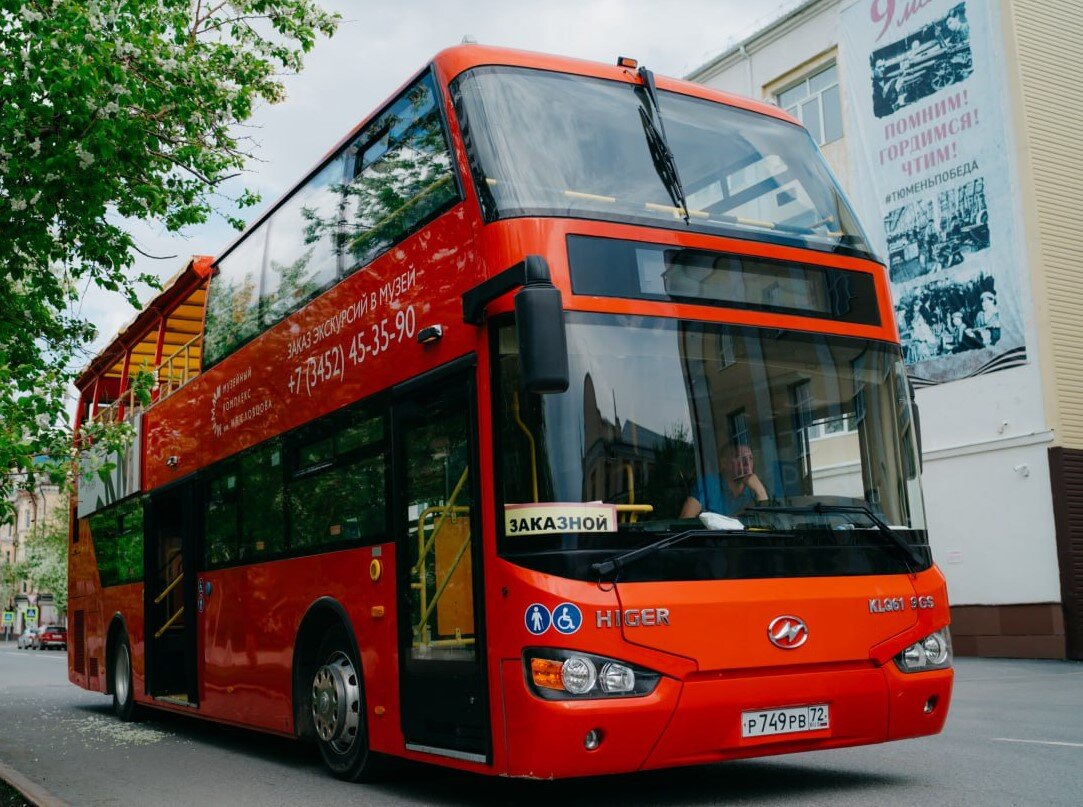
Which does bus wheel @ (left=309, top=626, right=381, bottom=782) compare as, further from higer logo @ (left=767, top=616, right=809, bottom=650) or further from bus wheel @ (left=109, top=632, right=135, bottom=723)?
bus wheel @ (left=109, top=632, right=135, bottom=723)

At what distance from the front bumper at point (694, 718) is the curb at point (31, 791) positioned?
3.20 m

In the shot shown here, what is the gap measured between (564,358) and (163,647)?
939cm

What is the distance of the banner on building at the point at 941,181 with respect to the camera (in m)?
21.7

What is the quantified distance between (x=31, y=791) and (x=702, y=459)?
4.98 metres

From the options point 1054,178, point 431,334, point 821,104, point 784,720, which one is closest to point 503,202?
point 431,334

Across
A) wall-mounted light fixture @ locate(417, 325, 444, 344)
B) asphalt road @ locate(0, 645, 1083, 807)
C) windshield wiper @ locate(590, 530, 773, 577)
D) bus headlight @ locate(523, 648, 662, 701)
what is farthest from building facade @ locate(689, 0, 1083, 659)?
bus headlight @ locate(523, 648, 662, 701)

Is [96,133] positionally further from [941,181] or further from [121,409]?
[941,181]

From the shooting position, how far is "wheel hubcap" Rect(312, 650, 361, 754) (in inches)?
327

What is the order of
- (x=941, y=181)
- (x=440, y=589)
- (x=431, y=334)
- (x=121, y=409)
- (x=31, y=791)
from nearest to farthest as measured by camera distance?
(x=440, y=589)
(x=431, y=334)
(x=31, y=791)
(x=121, y=409)
(x=941, y=181)

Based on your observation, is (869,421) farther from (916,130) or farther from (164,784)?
(916,130)

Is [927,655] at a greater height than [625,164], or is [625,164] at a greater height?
[625,164]

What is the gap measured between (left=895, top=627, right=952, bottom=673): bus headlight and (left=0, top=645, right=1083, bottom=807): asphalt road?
27.5 inches

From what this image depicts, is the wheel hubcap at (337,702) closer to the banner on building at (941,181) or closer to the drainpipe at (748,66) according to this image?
the banner on building at (941,181)

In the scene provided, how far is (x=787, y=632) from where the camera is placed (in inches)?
253
